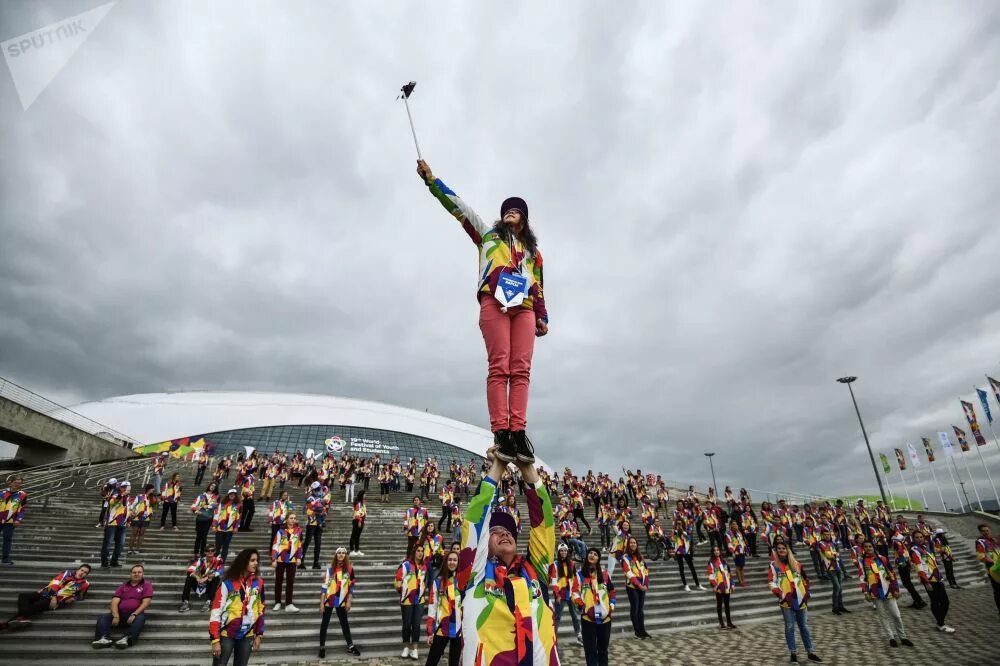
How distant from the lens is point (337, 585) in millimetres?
8141

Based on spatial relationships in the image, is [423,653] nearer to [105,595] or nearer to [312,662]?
[312,662]

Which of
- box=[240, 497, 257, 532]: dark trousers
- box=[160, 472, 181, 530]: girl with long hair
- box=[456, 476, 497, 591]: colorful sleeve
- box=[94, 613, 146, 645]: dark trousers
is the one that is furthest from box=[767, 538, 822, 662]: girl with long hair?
box=[160, 472, 181, 530]: girl with long hair

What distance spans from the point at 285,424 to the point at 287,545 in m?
45.2

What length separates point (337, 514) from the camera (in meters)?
18.3

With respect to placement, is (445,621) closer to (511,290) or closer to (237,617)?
(237,617)

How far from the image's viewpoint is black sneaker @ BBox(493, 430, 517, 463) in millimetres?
2695

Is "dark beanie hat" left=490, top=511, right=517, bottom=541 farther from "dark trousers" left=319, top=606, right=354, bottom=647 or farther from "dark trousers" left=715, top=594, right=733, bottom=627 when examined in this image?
"dark trousers" left=715, top=594, right=733, bottom=627

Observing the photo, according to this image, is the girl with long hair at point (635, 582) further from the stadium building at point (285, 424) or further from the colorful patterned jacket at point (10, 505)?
the stadium building at point (285, 424)

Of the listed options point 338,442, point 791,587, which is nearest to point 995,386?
point 791,587

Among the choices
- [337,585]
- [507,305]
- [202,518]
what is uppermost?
[507,305]

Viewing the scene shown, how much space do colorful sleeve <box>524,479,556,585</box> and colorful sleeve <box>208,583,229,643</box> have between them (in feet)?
17.0

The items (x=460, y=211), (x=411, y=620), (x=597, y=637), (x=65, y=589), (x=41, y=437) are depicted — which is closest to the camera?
(x=460, y=211)

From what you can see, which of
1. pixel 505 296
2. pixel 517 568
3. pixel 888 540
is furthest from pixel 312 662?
pixel 888 540

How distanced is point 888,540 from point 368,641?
59.8 ft
